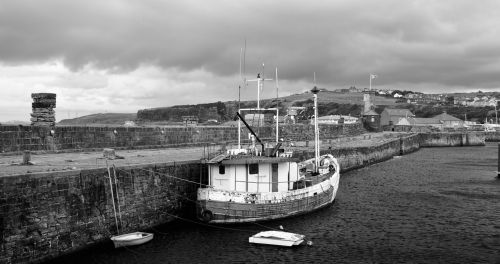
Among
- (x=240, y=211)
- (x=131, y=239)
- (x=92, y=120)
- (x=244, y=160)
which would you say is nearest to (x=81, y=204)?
(x=131, y=239)

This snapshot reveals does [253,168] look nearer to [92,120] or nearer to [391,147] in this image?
[391,147]

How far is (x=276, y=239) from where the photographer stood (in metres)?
20.0

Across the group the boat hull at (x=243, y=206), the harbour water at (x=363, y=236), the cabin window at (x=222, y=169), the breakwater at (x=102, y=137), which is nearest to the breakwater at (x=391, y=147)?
the breakwater at (x=102, y=137)

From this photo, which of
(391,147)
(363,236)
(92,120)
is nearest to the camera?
(363,236)

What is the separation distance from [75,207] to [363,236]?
12941 mm

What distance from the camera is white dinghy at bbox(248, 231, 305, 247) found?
65.2 feet

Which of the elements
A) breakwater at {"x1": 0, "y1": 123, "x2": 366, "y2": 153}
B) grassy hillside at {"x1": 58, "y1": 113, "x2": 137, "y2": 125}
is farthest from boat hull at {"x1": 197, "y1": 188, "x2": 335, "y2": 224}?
grassy hillside at {"x1": 58, "y1": 113, "x2": 137, "y2": 125}

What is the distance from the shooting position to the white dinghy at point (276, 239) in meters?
19.9

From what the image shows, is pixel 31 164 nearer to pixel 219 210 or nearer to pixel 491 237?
pixel 219 210

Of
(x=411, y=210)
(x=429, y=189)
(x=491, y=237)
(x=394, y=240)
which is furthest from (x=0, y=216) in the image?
(x=429, y=189)

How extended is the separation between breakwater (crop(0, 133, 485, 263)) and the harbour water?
75 cm

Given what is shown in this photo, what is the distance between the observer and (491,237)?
22.3m

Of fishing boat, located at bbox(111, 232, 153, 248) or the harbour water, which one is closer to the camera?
fishing boat, located at bbox(111, 232, 153, 248)

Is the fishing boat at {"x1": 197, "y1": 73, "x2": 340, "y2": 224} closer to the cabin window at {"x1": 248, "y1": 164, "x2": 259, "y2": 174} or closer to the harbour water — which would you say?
the cabin window at {"x1": 248, "y1": 164, "x2": 259, "y2": 174}
